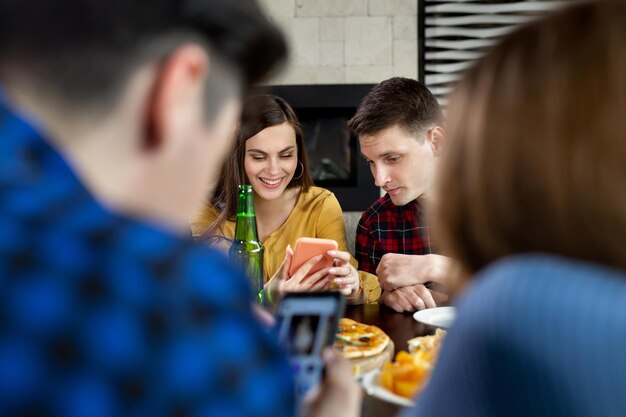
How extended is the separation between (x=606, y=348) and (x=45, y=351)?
348mm

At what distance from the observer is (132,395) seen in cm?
34

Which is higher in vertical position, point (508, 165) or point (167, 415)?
point (508, 165)

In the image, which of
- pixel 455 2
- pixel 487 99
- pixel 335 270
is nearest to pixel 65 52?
pixel 487 99

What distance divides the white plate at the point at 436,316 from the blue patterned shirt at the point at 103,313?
113 cm

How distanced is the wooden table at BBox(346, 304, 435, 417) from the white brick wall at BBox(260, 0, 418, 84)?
2324mm

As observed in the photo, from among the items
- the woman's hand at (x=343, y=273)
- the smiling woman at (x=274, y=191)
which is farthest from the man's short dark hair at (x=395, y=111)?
the woman's hand at (x=343, y=273)

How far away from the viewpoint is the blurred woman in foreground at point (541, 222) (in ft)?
1.54

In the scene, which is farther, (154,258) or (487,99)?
(487,99)

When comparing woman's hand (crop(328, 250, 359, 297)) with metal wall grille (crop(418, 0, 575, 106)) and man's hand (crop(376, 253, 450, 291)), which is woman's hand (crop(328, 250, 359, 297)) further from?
metal wall grille (crop(418, 0, 575, 106))

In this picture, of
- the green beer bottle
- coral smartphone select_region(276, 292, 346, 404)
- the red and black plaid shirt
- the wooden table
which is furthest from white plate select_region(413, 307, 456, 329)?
the red and black plaid shirt

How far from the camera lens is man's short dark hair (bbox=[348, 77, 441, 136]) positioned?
7.41 ft

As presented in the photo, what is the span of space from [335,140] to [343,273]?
231cm

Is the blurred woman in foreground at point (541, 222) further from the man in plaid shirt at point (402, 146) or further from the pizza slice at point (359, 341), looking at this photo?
the man in plaid shirt at point (402, 146)

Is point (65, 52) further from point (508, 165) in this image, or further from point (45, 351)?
point (508, 165)
